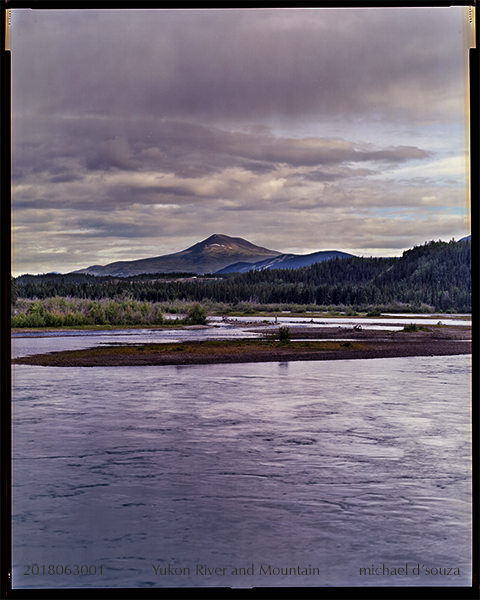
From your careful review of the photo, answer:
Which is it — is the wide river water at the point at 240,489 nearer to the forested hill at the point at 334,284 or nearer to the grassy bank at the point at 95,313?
the grassy bank at the point at 95,313

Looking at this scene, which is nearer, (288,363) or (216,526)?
(216,526)

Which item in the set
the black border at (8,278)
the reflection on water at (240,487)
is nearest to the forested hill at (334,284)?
the reflection on water at (240,487)

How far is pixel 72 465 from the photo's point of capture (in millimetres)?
7637

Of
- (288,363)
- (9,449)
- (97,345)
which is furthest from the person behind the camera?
(97,345)

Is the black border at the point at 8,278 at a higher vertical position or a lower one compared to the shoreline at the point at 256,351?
higher

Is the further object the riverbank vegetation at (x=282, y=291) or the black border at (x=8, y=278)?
the riverbank vegetation at (x=282, y=291)

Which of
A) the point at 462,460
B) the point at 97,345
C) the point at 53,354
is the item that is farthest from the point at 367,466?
the point at 97,345

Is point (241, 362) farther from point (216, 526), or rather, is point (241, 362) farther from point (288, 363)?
point (216, 526)

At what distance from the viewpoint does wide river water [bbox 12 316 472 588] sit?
5035 mm

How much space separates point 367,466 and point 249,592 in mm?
3748

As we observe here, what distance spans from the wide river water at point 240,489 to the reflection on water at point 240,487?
0.06 feet

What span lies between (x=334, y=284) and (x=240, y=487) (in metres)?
51.9

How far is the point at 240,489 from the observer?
6.68 meters

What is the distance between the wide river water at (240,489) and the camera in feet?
16.5
